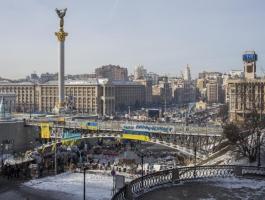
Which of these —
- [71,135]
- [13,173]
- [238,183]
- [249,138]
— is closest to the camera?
[238,183]

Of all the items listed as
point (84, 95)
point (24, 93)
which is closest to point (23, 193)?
point (84, 95)

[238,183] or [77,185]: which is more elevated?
[238,183]

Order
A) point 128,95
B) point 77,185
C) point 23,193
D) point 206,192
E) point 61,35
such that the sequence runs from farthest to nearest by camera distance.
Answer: point 128,95 < point 61,35 < point 77,185 < point 23,193 < point 206,192

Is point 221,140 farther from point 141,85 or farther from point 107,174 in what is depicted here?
point 141,85

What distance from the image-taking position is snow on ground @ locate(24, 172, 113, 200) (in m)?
21.4

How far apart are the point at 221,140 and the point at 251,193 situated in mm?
27747

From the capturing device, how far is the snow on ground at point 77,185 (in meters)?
21.4

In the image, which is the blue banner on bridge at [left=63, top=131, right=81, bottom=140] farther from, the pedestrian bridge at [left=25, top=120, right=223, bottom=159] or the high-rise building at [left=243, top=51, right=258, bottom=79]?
the high-rise building at [left=243, top=51, right=258, bottom=79]

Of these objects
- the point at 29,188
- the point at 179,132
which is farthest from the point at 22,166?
the point at 179,132

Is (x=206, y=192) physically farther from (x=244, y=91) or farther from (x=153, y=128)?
(x=244, y=91)

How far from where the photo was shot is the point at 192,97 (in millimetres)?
178375

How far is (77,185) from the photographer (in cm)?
2411

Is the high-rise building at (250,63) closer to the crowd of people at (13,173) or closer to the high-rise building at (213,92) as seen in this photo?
the crowd of people at (13,173)

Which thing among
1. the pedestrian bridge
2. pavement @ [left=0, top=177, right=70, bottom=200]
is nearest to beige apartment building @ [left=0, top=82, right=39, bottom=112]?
the pedestrian bridge
